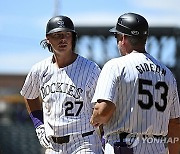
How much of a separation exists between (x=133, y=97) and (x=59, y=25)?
1621 mm

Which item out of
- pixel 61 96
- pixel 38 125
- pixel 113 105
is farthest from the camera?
pixel 38 125

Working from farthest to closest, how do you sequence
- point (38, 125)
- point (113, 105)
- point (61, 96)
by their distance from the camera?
point (38, 125) → point (61, 96) → point (113, 105)

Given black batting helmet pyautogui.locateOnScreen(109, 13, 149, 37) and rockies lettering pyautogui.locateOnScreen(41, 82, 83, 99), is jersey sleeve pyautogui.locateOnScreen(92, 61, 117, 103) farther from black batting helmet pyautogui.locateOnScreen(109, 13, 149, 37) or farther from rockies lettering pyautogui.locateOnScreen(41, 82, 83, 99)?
rockies lettering pyautogui.locateOnScreen(41, 82, 83, 99)

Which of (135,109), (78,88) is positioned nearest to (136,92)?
(135,109)

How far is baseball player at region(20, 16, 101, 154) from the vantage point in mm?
7602

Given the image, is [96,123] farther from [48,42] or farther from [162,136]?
[48,42]

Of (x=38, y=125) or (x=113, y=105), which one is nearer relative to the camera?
(x=113, y=105)

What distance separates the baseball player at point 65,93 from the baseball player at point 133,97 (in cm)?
94

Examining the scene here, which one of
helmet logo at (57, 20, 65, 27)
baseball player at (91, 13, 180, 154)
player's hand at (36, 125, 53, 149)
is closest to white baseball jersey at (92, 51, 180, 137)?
baseball player at (91, 13, 180, 154)

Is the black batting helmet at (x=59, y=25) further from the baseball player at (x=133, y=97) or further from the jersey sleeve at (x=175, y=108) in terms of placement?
the jersey sleeve at (x=175, y=108)

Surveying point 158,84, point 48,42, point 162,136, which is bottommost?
point 162,136

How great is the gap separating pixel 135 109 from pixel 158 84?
0.32 metres

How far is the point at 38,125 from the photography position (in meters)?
8.12

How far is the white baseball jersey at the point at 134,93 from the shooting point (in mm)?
6477
